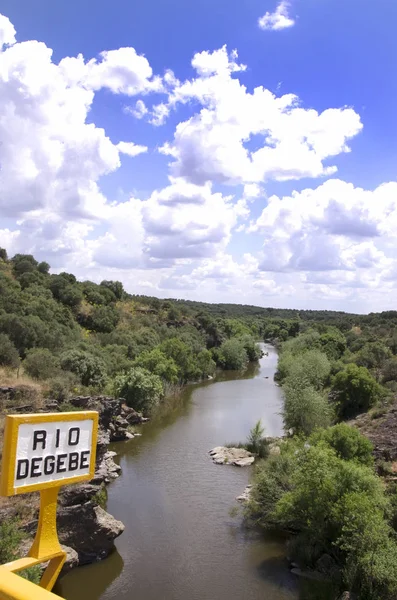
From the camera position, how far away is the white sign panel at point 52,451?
541 centimetres

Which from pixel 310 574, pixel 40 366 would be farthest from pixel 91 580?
pixel 40 366

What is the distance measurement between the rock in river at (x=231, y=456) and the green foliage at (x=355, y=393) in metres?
12.3

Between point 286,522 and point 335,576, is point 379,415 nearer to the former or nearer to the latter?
point 286,522

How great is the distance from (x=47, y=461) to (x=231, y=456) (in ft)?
107

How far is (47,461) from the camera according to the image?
220 inches

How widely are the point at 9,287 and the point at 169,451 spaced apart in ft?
116

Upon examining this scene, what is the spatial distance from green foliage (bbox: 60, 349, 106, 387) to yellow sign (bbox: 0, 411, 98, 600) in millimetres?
41019

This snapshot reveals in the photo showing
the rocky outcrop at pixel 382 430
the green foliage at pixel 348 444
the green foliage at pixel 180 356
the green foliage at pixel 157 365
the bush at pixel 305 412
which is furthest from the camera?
the green foliage at pixel 180 356

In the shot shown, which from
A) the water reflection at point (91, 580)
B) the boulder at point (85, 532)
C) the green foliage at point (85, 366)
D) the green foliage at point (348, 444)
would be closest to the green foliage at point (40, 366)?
the green foliage at point (85, 366)

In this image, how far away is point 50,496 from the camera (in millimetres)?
5754

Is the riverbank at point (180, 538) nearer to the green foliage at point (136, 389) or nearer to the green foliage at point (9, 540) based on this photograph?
the green foliage at point (9, 540)

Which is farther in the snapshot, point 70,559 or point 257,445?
point 257,445

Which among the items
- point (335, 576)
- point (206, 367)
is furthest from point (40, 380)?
point (206, 367)

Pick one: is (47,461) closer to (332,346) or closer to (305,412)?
(305,412)
